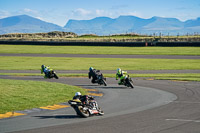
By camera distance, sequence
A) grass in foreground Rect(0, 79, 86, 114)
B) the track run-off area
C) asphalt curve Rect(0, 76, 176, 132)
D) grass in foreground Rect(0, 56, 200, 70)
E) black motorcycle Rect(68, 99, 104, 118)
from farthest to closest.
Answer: grass in foreground Rect(0, 56, 200, 70) → grass in foreground Rect(0, 79, 86, 114) → black motorcycle Rect(68, 99, 104, 118) → asphalt curve Rect(0, 76, 176, 132) → the track run-off area

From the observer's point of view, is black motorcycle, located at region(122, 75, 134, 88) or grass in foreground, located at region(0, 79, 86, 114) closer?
grass in foreground, located at region(0, 79, 86, 114)

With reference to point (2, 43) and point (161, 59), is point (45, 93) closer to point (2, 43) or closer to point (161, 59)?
point (161, 59)

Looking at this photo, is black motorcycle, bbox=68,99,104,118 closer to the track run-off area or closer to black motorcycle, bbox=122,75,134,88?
the track run-off area

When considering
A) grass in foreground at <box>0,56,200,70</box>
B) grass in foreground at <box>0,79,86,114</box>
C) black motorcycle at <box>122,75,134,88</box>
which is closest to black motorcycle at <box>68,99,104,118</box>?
grass in foreground at <box>0,79,86,114</box>

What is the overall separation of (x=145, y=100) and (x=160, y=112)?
14.3 feet

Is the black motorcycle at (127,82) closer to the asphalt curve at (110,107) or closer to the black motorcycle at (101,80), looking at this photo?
the asphalt curve at (110,107)

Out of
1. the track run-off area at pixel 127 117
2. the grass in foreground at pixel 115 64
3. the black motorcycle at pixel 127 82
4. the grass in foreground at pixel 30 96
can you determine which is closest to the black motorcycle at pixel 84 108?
the track run-off area at pixel 127 117

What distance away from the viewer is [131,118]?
15.4 metres

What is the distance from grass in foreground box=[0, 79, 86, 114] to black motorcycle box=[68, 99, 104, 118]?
4.11 m

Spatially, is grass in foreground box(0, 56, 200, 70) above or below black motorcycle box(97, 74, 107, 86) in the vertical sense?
below

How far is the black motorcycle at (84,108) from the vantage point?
15461 millimetres

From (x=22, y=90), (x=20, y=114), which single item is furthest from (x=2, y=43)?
(x=20, y=114)

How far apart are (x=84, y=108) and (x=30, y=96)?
22.5ft

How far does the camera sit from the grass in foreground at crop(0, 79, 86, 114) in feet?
62.0
